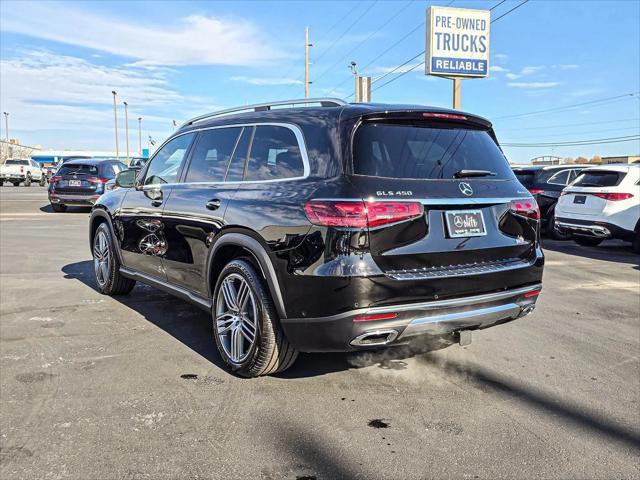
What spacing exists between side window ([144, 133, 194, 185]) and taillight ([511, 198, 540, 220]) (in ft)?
9.31

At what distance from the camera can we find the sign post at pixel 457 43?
80.6ft

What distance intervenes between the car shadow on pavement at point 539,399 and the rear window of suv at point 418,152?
1430 millimetres

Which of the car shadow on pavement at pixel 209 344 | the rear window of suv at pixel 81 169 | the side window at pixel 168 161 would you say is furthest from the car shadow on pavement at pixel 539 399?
the rear window of suv at pixel 81 169

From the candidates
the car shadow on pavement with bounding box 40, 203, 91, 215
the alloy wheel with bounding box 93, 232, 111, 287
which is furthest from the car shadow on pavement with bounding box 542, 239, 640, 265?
the car shadow on pavement with bounding box 40, 203, 91, 215

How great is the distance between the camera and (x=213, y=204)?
411 cm

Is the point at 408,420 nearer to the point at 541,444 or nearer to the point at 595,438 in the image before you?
the point at 541,444

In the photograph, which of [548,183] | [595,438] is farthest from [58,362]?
[548,183]

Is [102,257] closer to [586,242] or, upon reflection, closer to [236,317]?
[236,317]

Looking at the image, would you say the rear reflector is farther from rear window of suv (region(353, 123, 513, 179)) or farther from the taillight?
the taillight

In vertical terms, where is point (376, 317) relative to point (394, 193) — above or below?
below

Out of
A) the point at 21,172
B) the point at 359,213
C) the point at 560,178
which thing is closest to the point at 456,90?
the point at 560,178

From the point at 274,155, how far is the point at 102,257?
3.43 metres

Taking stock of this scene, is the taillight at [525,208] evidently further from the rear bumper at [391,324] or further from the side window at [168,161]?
the side window at [168,161]

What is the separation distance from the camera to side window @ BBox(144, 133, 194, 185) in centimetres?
496
